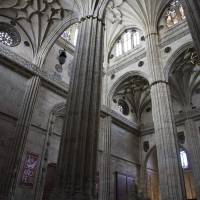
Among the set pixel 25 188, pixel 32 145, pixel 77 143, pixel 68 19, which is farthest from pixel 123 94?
pixel 77 143

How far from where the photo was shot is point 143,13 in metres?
15.5

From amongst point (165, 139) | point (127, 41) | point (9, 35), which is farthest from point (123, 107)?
point (9, 35)

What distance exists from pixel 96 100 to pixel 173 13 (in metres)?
11.5

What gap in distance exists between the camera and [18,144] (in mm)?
11523

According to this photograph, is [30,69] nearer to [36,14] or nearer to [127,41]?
[36,14]

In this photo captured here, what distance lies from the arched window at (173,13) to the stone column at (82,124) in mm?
8202

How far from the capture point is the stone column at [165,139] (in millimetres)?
9922

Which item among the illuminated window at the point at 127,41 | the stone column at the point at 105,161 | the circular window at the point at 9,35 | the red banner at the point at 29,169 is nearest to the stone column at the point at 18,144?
the red banner at the point at 29,169

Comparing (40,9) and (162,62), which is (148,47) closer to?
(162,62)

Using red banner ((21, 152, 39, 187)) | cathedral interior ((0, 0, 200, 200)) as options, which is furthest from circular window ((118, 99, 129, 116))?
red banner ((21, 152, 39, 187))

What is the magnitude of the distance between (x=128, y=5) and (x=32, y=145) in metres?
11.8

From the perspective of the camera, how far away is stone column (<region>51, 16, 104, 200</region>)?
6152 millimetres

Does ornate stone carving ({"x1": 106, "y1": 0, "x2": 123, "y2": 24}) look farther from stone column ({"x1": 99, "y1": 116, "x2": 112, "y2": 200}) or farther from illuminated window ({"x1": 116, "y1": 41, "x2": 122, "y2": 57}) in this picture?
stone column ({"x1": 99, "y1": 116, "x2": 112, "y2": 200})

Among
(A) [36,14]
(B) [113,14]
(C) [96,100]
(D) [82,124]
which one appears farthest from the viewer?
(B) [113,14]
